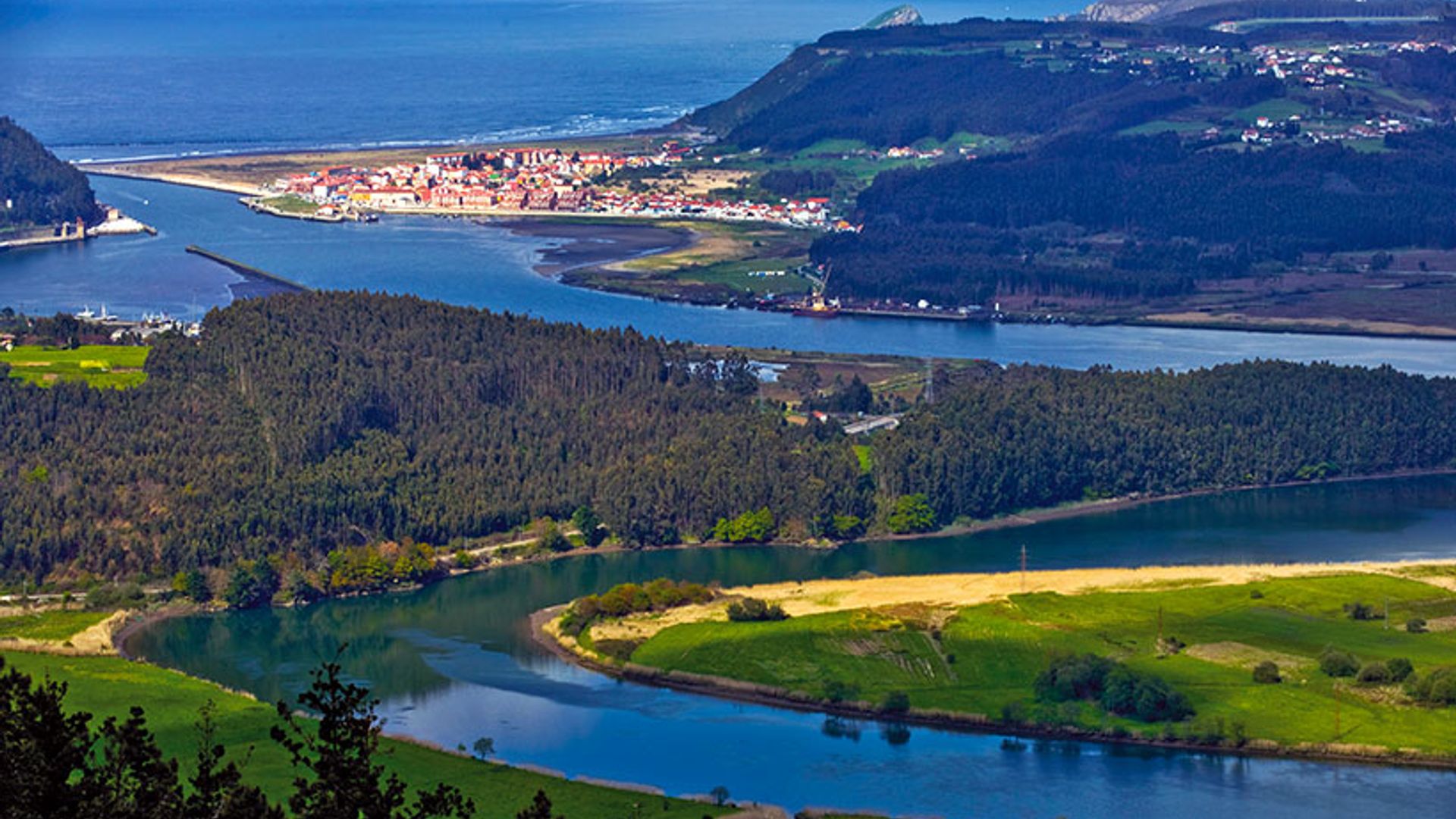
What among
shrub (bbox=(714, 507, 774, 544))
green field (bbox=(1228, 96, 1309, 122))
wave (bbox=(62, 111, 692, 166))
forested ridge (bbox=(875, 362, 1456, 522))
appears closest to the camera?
shrub (bbox=(714, 507, 774, 544))

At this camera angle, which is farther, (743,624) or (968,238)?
(968,238)

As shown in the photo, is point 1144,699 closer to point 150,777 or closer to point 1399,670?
point 1399,670

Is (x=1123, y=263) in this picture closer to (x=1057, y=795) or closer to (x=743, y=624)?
(x=743, y=624)

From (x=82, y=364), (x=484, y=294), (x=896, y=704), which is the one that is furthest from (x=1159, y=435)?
(x=484, y=294)

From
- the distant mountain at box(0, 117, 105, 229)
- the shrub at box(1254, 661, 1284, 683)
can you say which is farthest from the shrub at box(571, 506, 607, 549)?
the distant mountain at box(0, 117, 105, 229)

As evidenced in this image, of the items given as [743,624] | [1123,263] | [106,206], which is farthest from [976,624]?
[106,206]

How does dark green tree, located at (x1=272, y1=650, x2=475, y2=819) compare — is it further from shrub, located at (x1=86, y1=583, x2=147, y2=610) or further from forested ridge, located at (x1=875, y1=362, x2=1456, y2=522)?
forested ridge, located at (x1=875, y1=362, x2=1456, y2=522)

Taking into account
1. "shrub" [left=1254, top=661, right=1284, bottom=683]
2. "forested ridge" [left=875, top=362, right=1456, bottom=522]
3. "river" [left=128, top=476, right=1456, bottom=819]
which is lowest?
"river" [left=128, top=476, right=1456, bottom=819]

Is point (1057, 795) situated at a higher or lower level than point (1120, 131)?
lower
